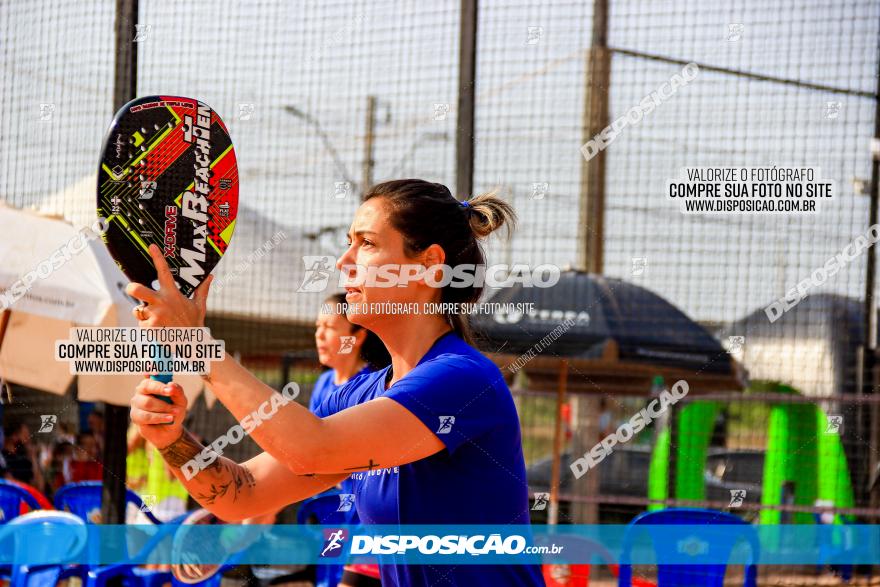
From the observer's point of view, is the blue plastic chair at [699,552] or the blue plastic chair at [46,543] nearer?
the blue plastic chair at [46,543]

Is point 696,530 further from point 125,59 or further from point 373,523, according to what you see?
point 125,59

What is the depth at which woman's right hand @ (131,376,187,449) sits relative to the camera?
1.96 meters

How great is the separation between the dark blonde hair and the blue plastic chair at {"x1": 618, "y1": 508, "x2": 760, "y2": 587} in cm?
210

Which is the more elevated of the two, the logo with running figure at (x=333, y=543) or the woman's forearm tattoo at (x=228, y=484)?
the woman's forearm tattoo at (x=228, y=484)

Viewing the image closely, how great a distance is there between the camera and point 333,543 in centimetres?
445

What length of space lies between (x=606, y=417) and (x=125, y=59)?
7665 millimetres

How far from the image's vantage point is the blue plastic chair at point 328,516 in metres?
4.56

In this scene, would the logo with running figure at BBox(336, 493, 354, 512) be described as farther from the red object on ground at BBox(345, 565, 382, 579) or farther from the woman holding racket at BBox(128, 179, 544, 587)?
the woman holding racket at BBox(128, 179, 544, 587)

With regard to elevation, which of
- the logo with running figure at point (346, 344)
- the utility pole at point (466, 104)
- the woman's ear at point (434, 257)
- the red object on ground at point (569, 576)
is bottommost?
the red object on ground at point (569, 576)

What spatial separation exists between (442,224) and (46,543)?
2497 mm

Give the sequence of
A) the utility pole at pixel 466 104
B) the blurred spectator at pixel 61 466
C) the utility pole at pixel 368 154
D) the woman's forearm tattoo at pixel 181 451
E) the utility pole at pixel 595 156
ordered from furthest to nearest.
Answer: the blurred spectator at pixel 61 466
the utility pole at pixel 368 154
the utility pole at pixel 595 156
the utility pole at pixel 466 104
the woman's forearm tattoo at pixel 181 451

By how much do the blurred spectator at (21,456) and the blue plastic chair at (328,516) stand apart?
2601mm

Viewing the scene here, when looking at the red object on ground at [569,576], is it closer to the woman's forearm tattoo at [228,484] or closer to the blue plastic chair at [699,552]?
the blue plastic chair at [699,552]

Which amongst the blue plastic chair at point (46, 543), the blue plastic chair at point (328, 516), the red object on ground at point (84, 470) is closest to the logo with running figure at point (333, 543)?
the blue plastic chair at point (328, 516)
